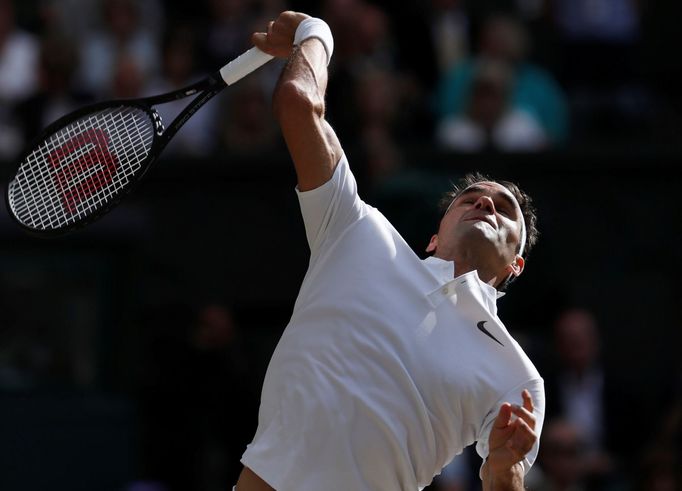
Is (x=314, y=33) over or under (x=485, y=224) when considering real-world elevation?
over

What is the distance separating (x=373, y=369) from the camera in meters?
4.42

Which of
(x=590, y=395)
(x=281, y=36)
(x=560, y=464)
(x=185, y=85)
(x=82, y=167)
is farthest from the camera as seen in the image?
(x=185, y=85)

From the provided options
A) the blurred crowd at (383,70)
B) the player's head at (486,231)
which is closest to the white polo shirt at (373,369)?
the player's head at (486,231)

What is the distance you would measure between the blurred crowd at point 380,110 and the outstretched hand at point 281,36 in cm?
349

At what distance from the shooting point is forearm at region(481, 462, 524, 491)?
4348 mm

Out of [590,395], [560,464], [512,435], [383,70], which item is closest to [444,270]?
[512,435]

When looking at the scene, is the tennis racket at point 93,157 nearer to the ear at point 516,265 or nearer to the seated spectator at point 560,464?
the ear at point 516,265

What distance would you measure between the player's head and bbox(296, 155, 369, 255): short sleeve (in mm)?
347

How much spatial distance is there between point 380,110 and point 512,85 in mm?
1059

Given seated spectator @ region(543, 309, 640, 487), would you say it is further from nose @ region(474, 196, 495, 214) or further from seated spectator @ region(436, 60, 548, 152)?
nose @ region(474, 196, 495, 214)

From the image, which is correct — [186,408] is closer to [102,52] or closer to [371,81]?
[371,81]

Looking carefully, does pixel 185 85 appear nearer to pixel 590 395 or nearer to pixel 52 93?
pixel 52 93

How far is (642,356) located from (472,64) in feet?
7.73

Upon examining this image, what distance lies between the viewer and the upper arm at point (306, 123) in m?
4.35
